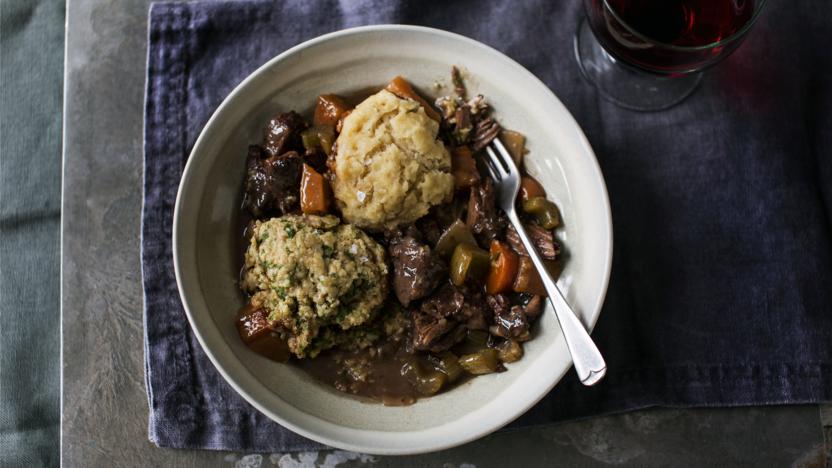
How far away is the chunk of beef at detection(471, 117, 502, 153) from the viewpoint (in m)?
3.50

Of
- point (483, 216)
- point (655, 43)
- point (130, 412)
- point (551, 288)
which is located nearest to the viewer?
point (655, 43)

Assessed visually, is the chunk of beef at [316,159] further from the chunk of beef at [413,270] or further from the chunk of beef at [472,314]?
the chunk of beef at [472,314]

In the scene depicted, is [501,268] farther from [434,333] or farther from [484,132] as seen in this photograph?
[484,132]

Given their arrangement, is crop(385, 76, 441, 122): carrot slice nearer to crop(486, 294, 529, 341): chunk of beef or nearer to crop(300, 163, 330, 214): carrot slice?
crop(300, 163, 330, 214): carrot slice

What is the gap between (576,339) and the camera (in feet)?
10.4

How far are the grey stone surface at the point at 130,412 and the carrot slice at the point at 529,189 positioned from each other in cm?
126

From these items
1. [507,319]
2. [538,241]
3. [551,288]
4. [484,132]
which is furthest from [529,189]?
[507,319]

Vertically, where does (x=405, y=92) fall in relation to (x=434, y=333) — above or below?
above

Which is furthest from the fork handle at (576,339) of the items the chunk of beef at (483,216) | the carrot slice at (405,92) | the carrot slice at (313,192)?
the carrot slice at (313,192)

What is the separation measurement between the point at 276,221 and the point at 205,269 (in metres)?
0.45

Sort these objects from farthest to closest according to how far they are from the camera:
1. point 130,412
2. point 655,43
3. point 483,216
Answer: point 130,412 < point 483,216 < point 655,43

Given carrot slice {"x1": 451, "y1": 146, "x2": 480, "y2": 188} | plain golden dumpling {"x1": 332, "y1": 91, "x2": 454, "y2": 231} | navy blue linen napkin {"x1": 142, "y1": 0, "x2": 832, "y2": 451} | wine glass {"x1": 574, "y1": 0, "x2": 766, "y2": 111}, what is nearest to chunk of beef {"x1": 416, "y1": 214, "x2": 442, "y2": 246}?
plain golden dumpling {"x1": 332, "y1": 91, "x2": 454, "y2": 231}

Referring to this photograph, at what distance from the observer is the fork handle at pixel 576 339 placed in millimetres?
3109

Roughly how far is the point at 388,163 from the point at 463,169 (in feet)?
1.39
